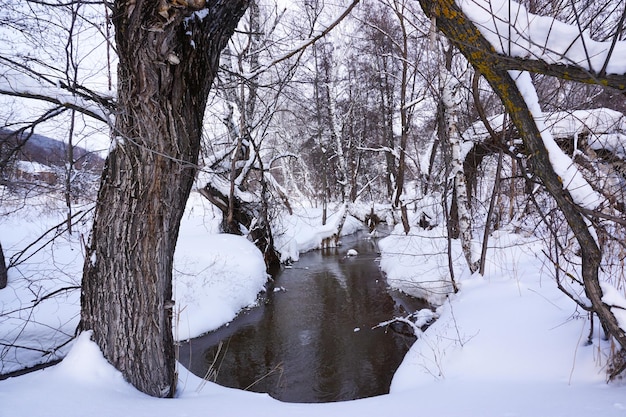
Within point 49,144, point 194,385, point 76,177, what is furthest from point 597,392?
point 49,144

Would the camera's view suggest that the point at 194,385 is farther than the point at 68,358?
Yes

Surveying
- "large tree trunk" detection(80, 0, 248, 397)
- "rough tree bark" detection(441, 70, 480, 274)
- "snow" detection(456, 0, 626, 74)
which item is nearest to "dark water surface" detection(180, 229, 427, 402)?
"large tree trunk" detection(80, 0, 248, 397)

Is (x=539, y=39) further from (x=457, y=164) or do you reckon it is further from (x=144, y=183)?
(x=457, y=164)

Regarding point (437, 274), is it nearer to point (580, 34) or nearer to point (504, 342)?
point (504, 342)

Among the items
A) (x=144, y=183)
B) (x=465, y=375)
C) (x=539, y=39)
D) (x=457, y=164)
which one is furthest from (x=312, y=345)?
(x=539, y=39)

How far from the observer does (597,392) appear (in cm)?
182

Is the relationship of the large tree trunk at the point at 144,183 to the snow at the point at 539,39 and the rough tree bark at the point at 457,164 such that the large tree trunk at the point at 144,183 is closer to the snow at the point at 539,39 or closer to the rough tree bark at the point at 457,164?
the snow at the point at 539,39

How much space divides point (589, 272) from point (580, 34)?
1222mm

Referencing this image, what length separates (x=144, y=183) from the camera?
2004 millimetres

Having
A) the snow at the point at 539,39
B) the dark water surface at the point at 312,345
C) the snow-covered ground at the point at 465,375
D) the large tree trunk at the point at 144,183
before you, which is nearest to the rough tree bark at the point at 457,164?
the snow-covered ground at the point at 465,375

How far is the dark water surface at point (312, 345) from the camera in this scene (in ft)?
14.0

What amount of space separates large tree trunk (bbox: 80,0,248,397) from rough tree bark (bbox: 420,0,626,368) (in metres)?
1.27

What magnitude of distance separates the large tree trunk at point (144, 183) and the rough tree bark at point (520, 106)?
127 centimetres

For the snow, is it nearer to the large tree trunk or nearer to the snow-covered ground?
the large tree trunk
